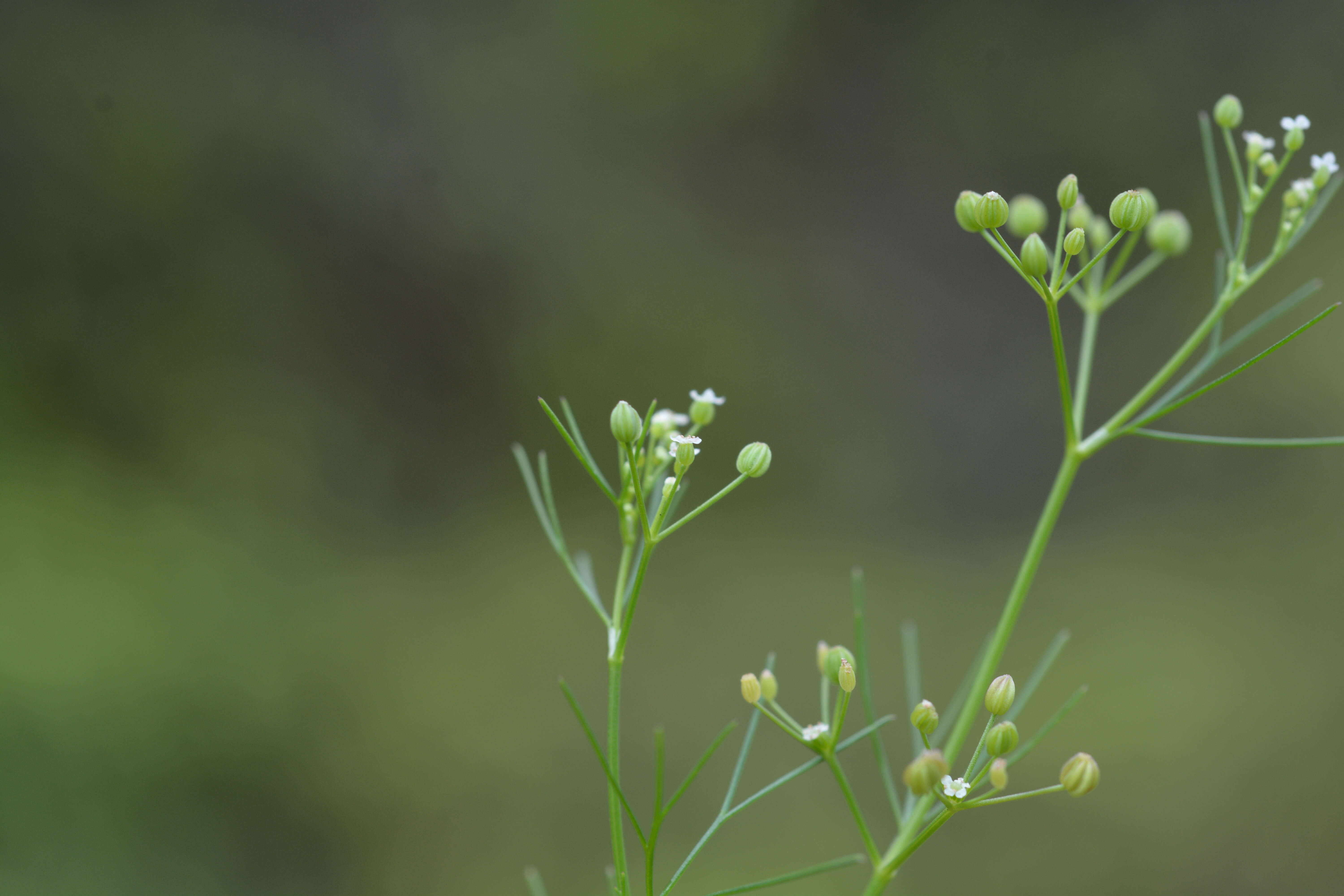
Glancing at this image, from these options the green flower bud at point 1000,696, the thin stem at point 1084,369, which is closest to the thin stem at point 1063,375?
the thin stem at point 1084,369

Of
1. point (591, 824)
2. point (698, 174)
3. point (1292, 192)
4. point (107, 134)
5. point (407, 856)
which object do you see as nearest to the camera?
point (1292, 192)

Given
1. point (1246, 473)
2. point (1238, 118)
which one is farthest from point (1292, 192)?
point (1246, 473)

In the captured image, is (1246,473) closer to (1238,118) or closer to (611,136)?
(611,136)

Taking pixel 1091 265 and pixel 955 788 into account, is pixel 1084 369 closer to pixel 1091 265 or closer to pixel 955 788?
pixel 1091 265

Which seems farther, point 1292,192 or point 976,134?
point 976,134

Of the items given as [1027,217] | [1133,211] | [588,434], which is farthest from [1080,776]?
[588,434]

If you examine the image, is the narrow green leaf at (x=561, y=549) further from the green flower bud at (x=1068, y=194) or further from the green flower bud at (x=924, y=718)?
the green flower bud at (x=1068, y=194)
